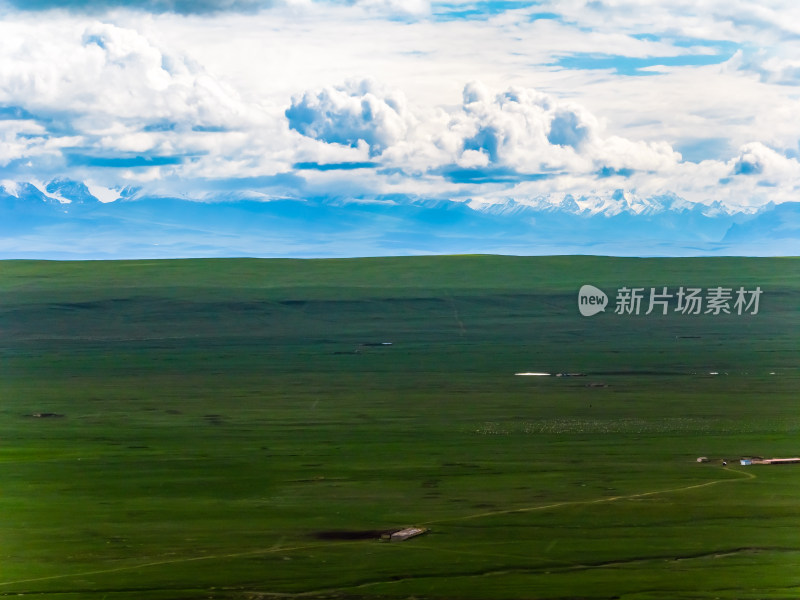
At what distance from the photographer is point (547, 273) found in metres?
156

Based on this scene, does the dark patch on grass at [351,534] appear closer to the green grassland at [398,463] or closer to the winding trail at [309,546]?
the green grassland at [398,463]

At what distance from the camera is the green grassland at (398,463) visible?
91.8 feet

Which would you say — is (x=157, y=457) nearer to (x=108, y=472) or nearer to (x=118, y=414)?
(x=108, y=472)

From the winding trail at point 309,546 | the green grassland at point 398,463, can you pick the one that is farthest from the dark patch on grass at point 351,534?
the winding trail at point 309,546

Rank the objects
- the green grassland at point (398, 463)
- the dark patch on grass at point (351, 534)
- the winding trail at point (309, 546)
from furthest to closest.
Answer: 1. the dark patch on grass at point (351, 534)
2. the green grassland at point (398, 463)
3. the winding trail at point (309, 546)

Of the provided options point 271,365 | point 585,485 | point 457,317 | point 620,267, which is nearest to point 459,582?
point 585,485

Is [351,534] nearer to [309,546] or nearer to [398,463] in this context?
[309,546]

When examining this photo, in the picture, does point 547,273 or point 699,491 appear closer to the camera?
point 699,491

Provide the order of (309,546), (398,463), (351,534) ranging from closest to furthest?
(309,546) < (351,534) < (398,463)

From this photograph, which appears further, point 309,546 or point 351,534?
point 351,534

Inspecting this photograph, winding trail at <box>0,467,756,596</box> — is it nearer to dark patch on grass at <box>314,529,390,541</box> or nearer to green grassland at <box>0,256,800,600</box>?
green grassland at <box>0,256,800,600</box>

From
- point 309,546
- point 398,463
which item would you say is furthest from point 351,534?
point 398,463

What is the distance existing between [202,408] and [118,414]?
151 inches

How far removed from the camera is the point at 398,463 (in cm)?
4159
